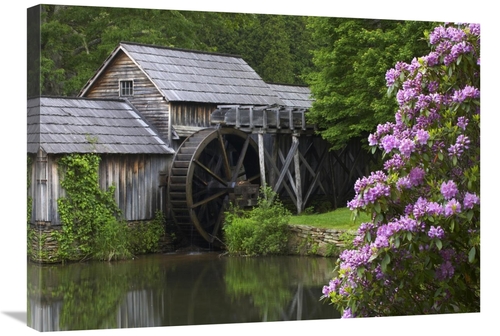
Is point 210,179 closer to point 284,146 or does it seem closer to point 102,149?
point 284,146

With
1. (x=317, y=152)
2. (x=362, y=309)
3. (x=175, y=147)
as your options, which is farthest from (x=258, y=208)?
(x=362, y=309)

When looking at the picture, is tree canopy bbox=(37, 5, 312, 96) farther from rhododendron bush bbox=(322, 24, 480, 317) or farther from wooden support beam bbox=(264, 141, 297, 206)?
rhododendron bush bbox=(322, 24, 480, 317)

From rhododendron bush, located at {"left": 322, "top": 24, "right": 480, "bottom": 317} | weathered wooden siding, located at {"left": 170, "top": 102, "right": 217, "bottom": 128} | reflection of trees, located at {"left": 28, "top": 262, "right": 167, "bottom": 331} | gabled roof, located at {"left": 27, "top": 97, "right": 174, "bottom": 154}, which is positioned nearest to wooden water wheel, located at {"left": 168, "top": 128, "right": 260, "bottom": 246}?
weathered wooden siding, located at {"left": 170, "top": 102, "right": 217, "bottom": 128}

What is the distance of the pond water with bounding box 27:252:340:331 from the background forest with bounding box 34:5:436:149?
6.67 feet

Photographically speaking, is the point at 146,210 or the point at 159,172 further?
the point at 159,172

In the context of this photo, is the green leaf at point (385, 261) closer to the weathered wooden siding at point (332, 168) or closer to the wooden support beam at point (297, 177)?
the weathered wooden siding at point (332, 168)

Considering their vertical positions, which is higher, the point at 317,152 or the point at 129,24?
the point at 129,24

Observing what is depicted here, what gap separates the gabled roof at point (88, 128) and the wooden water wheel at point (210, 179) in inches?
23.0

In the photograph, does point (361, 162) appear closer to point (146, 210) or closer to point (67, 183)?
point (146, 210)

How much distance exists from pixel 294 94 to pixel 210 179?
3.20 meters

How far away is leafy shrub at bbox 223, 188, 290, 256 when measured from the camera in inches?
476

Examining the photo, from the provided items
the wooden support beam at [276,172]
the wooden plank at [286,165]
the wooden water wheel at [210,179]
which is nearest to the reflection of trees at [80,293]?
the wooden water wheel at [210,179]

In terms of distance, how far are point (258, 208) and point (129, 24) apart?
9.17 ft

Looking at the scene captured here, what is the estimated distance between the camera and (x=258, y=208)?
12.5 metres
